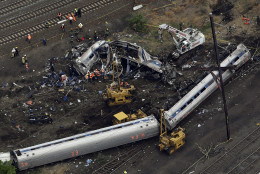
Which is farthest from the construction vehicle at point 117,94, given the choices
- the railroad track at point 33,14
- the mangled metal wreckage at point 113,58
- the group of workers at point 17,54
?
the railroad track at point 33,14

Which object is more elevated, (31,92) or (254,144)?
(31,92)

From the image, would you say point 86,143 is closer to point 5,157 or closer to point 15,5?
point 5,157

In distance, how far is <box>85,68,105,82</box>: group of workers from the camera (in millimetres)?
61531

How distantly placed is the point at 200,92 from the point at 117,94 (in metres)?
7.33

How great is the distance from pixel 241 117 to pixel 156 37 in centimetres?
1454

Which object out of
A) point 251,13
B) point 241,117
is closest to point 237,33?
point 251,13

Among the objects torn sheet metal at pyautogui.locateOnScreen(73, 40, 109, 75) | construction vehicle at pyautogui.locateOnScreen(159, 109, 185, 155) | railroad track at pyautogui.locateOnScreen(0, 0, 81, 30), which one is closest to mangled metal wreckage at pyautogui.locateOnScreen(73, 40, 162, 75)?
torn sheet metal at pyautogui.locateOnScreen(73, 40, 109, 75)

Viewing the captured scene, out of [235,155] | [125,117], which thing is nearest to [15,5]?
[125,117]

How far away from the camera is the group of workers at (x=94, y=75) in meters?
61.5

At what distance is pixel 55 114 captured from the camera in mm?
58031

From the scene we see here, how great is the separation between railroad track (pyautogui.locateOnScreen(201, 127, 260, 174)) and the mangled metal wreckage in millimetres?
11223

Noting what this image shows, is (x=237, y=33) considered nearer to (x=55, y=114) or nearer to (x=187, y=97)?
(x=187, y=97)

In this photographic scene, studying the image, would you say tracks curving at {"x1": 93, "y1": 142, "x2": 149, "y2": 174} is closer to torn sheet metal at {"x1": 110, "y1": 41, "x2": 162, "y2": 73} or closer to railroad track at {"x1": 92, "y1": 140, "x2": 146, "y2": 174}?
railroad track at {"x1": 92, "y1": 140, "x2": 146, "y2": 174}

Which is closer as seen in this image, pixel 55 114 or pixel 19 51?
pixel 55 114
